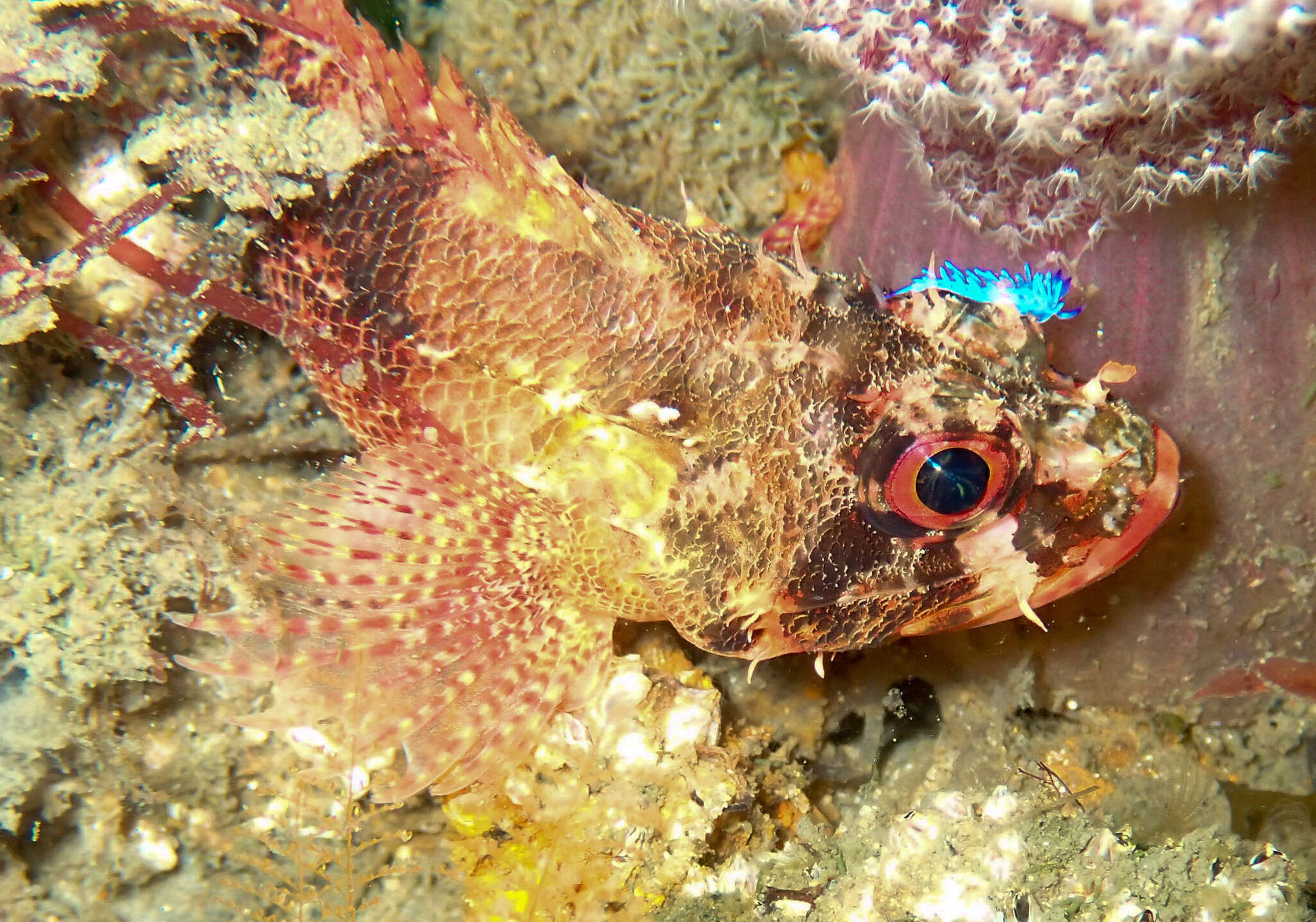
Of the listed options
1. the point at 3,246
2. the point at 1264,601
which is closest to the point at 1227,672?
the point at 1264,601

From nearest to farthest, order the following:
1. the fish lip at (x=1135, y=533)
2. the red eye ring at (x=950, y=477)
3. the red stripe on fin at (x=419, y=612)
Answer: the red eye ring at (x=950, y=477)
the fish lip at (x=1135, y=533)
the red stripe on fin at (x=419, y=612)

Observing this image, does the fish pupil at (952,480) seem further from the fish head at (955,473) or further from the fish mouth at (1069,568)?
the fish mouth at (1069,568)

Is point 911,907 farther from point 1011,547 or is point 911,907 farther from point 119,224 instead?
point 119,224

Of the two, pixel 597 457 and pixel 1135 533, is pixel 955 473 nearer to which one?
pixel 1135 533

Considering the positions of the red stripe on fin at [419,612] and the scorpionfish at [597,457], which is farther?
the red stripe on fin at [419,612]

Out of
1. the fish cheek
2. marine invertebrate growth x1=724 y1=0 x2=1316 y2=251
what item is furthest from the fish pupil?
marine invertebrate growth x1=724 y1=0 x2=1316 y2=251

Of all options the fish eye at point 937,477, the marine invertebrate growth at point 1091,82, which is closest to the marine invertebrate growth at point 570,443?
the fish eye at point 937,477

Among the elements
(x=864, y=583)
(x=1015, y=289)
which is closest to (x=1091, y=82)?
(x=1015, y=289)

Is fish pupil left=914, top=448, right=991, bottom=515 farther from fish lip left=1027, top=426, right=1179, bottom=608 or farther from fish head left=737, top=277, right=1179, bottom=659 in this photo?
fish lip left=1027, top=426, right=1179, bottom=608

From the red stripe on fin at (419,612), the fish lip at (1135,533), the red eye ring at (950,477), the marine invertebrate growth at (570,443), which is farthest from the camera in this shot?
the red stripe on fin at (419,612)
